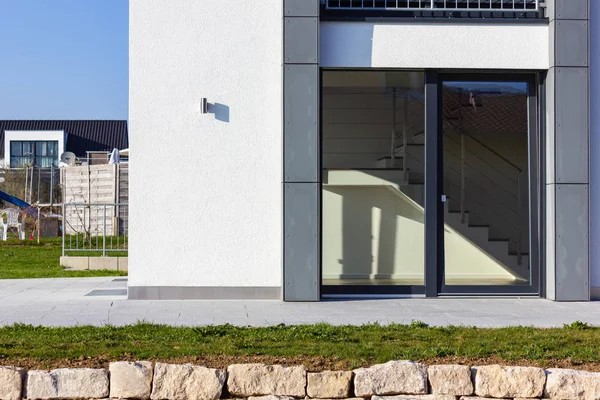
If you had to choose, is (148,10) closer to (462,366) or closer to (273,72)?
(273,72)

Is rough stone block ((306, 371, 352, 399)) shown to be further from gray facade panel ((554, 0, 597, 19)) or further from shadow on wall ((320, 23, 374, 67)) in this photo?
gray facade panel ((554, 0, 597, 19))

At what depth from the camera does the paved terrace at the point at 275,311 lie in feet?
26.0

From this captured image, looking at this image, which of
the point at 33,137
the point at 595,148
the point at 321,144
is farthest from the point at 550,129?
the point at 33,137

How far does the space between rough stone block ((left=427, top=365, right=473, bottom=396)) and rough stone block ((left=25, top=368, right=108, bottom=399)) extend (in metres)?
1.94

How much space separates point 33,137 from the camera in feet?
192

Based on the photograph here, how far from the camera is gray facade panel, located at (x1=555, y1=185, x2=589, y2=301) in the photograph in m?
9.76

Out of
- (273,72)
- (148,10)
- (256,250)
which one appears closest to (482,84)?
(273,72)

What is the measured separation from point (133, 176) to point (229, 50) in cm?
179

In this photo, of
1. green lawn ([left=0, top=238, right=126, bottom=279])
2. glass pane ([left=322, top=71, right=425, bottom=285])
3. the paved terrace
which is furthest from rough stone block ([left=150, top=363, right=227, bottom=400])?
green lawn ([left=0, top=238, right=126, bottom=279])

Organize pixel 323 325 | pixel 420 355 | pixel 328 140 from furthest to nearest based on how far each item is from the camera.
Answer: pixel 328 140, pixel 323 325, pixel 420 355

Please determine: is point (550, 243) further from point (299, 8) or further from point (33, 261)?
point (33, 261)

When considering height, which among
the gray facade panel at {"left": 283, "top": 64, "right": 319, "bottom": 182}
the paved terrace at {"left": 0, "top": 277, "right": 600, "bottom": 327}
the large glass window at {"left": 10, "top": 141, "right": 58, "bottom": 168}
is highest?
the large glass window at {"left": 10, "top": 141, "right": 58, "bottom": 168}

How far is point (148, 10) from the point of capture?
31.8ft

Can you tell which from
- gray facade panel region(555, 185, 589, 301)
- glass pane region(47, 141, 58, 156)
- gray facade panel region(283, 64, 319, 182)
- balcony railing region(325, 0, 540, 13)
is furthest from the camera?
glass pane region(47, 141, 58, 156)
